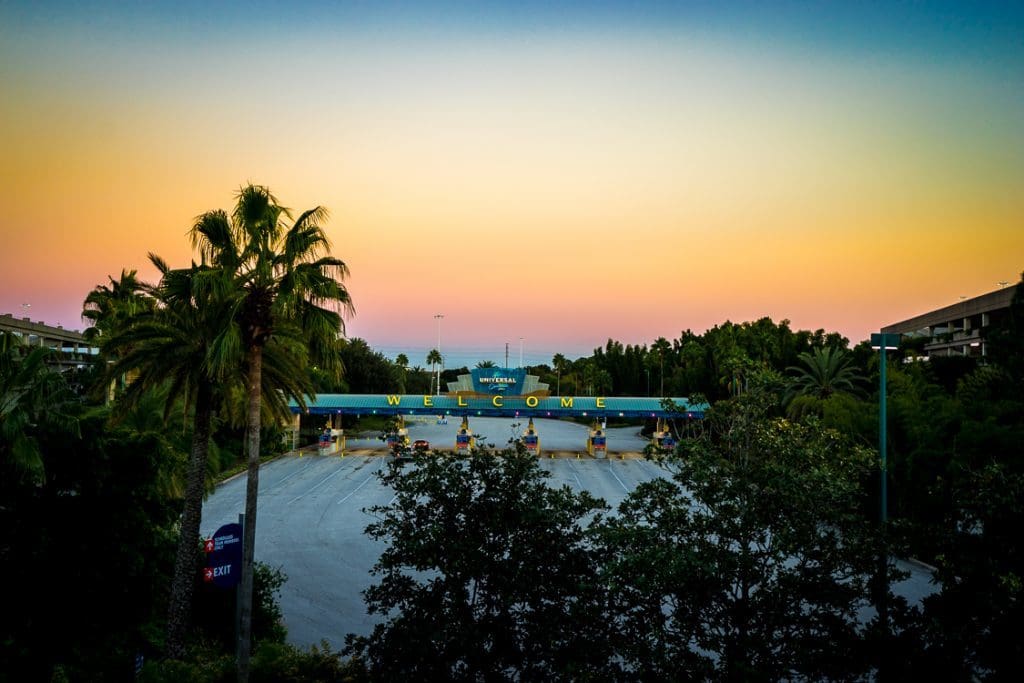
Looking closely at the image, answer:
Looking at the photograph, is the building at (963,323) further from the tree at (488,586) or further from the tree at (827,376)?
the tree at (488,586)

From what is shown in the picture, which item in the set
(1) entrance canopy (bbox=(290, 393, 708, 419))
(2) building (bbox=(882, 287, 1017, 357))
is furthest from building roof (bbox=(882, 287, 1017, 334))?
(1) entrance canopy (bbox=(290, 393, 708, 419))

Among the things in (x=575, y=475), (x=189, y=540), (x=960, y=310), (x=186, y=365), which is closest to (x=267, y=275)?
(x=186, y=365)

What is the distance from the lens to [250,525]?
1378 cm

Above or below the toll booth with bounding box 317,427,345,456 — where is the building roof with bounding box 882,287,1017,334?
above

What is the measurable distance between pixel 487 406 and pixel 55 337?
74.1 meters

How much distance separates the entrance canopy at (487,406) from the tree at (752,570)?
48940 millimetres

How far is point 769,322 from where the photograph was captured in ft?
272

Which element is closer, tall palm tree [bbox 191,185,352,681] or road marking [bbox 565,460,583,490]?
tall palm tree [bbox 191,185,352,681]

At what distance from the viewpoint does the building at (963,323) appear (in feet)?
178

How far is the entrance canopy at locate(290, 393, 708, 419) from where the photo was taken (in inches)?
2331

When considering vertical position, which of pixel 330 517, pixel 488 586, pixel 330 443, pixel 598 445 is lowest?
pixel 330 517

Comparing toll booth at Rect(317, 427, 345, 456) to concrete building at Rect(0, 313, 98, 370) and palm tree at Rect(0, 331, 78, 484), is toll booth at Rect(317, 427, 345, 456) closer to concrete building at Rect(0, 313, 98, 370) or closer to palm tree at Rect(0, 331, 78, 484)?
concrete building at Rect(0, 313, 98, 370)

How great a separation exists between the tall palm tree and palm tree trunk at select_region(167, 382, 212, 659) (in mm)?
1990

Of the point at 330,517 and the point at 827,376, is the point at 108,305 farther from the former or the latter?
the point at 827,376
